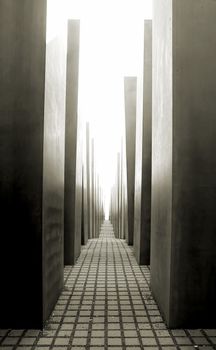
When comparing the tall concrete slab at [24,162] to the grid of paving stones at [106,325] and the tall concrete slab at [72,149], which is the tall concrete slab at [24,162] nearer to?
the grid of paving stones at [106,325]

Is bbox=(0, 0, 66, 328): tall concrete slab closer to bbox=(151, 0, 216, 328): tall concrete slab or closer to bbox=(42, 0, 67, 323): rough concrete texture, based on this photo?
bbox=(42, 0, 67, 323): rough concrete texture

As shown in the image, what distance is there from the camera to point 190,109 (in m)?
4.77

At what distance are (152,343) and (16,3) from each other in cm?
408

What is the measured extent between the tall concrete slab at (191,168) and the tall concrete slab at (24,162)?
1.48m

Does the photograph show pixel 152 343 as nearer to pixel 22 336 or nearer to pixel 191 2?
pixel 22 336

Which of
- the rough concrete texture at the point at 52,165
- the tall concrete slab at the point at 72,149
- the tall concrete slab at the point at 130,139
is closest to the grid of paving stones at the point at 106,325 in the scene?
the rough concrete texture at the point at 52,165

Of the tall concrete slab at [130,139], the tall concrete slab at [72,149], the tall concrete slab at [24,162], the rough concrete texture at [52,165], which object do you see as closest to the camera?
the tall concrete slab at [24,162]

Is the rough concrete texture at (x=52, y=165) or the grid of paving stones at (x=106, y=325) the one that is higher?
the rough concrete texture at (x=52, y=165)

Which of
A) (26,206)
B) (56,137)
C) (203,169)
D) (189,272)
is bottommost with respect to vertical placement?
(189,272)

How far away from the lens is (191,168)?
473 cm

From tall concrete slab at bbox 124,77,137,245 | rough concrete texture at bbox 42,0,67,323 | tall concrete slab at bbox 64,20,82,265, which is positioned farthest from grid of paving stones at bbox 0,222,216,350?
tall concrete slab at bbox 124,77,137,245

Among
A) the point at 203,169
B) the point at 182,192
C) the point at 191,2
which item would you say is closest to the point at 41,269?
the point at 182,192

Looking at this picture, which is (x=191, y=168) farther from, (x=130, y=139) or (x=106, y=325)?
(x=130, y=139)

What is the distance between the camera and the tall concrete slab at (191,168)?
470 cm
